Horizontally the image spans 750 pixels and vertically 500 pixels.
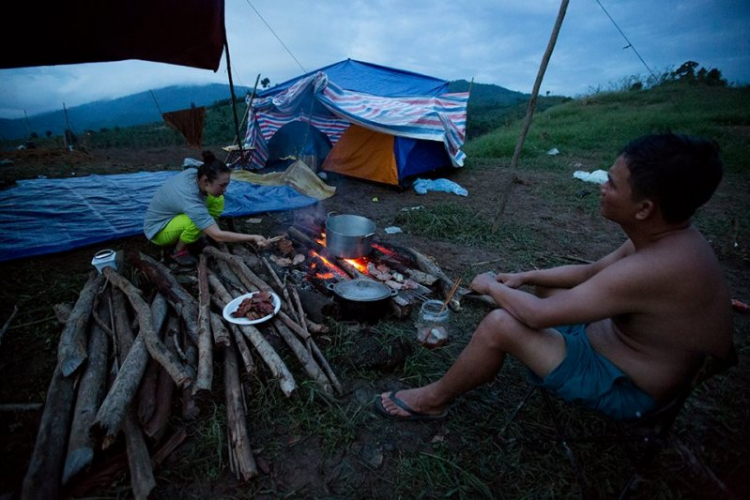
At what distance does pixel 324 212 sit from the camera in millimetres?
6859

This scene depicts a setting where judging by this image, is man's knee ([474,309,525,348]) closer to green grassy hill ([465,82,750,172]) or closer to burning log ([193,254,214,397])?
burning log ([193,254,214,397])

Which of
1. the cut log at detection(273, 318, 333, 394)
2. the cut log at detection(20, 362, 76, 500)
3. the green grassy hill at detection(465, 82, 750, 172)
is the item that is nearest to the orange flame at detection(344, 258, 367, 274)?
the cut log at detection(273, 318, 333, 394)

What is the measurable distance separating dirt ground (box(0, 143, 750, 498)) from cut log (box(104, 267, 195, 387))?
0.66 m

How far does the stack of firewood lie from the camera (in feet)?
6.59

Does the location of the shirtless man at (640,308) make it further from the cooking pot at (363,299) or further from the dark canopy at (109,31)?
the dark canopy at (109,31)

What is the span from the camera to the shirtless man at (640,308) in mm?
1538

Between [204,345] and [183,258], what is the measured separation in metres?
1.95

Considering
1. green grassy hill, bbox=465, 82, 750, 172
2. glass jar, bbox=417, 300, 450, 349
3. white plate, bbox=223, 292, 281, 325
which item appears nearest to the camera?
white plate, bbox=223, 292, 281, 325

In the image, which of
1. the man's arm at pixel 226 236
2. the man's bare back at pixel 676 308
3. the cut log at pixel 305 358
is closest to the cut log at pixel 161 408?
the cut log at pixel 305 358

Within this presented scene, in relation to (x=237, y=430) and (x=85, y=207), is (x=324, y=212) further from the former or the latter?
(x=237, y=430)

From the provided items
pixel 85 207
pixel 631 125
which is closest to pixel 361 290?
pixel 85 207

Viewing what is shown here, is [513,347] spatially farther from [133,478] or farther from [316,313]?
[133,478]

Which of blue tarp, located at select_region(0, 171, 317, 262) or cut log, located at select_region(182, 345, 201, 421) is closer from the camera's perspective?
cut log, located at select_region(182, 345, 201, 421)

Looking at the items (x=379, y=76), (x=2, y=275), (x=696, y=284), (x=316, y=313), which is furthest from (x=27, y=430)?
(x=379, y=76)
